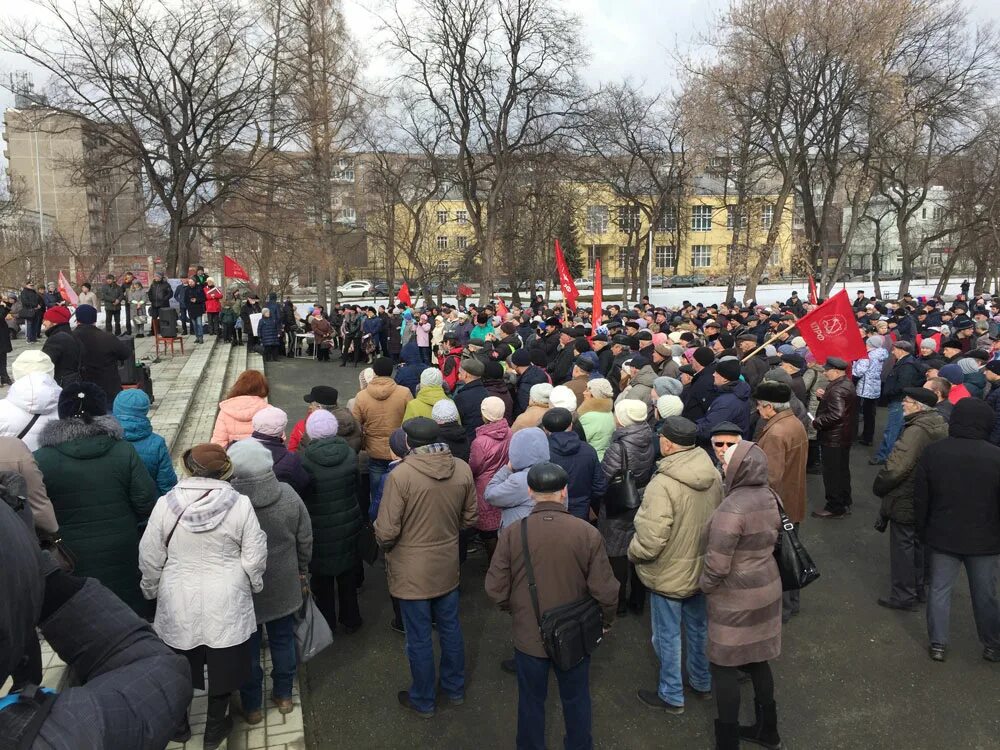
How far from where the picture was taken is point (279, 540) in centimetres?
390

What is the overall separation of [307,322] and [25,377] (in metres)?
17.2

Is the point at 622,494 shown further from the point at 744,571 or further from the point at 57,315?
the point at 57,315

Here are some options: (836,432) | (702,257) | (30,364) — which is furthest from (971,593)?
(702,257)

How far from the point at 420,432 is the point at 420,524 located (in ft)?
1.79

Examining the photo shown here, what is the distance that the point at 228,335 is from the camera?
20469 mm

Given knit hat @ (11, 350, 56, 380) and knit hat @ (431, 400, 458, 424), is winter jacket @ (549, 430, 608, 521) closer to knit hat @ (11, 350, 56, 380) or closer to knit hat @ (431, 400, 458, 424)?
knit hat @ (431, 400, 458, 424)

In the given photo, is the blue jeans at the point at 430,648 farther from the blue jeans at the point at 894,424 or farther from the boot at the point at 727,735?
the blue jeans at the point at 894,424

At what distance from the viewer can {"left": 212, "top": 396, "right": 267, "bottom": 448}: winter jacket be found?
5.31m

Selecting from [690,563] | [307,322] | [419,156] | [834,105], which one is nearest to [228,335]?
[307,322]

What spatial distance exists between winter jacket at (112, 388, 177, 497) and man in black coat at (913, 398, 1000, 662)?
4989mm

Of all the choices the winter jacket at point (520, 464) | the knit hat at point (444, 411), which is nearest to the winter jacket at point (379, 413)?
the knit hat at point (444, 411)

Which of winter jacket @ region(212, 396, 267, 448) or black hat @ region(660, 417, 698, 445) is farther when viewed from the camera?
winter jacket @ region(212, 396, 267, 448)

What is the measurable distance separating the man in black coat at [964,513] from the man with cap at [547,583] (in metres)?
2.60

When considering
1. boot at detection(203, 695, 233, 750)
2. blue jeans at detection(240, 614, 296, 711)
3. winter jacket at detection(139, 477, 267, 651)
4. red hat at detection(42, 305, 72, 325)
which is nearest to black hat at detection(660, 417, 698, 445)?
winter jacket at detection(139, 477, 267, 651)
